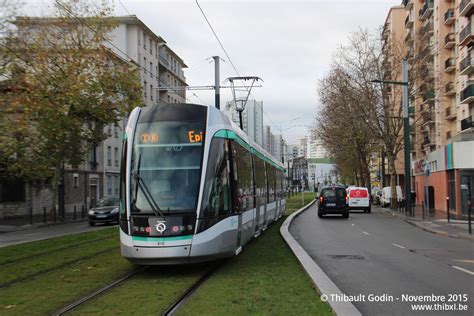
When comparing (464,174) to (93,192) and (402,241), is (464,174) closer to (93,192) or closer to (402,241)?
(402,241)

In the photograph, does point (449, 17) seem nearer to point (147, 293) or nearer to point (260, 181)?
point (260, 181)

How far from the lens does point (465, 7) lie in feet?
145

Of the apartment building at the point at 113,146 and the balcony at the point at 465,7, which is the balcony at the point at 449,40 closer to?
the balcony at the point at 465,7

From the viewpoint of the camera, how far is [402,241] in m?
17.9

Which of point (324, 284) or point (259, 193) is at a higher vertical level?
point (259, 193)

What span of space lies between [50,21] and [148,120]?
2042 cm

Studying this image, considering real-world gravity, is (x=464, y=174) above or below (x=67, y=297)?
above

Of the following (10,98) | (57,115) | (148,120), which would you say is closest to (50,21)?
(57,115)

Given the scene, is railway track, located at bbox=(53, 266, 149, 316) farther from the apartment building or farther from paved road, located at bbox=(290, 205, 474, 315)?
the apartment building

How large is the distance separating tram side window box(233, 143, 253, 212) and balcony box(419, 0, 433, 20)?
50356 millimetres

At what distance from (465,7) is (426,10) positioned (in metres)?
14.4

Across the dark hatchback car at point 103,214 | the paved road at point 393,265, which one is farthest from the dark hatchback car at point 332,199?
the dark hatchback car at point 103,214

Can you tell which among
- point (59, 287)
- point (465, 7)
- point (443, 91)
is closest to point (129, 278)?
point (59, 287)

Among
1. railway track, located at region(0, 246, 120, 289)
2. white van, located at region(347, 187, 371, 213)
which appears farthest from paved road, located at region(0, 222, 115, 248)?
white van, located at region(347, 187, 371, 213)
